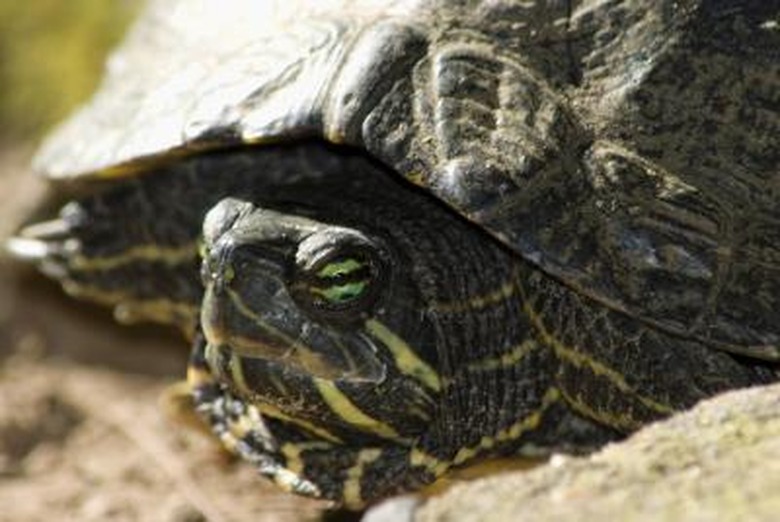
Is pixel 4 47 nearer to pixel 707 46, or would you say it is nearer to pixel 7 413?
pixel 7 413

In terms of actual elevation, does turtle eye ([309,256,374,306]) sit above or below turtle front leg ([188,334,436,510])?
above

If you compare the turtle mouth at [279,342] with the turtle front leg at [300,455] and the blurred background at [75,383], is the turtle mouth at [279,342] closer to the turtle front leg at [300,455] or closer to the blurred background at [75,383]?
the turtle front leg at [300,455]

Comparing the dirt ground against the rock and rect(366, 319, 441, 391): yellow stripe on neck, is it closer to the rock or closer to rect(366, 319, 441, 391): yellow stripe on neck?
rect(366, 319, 441, 391): yellow stripe on neck

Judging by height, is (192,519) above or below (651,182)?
below

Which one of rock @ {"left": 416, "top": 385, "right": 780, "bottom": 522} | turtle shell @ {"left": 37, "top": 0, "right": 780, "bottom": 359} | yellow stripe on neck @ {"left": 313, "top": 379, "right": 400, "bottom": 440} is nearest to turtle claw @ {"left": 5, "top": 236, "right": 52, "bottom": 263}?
turtle shell @ {"left": 37, "top": 0, "right": 780, "bottom": 359}

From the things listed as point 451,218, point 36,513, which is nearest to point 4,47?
point 36,513

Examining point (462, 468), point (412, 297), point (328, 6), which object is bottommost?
point (462, 468)

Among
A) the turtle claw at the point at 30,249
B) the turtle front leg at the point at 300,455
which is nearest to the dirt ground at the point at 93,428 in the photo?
the turtle front leg at the point at 300,455

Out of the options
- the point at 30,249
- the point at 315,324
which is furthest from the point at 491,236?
the point at 30,249
